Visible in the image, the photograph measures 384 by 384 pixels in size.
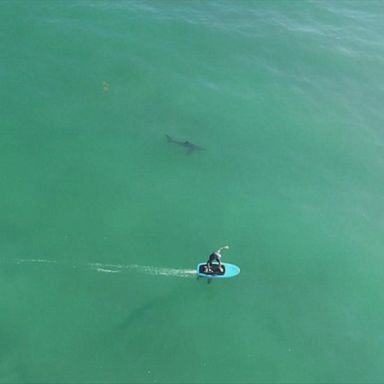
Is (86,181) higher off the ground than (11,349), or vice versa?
(86,181)

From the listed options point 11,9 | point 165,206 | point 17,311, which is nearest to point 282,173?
point 165,206

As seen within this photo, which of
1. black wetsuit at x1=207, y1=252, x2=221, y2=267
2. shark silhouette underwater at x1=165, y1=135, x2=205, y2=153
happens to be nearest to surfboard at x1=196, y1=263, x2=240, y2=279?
black wetsuit at x1=207, y1=252, x2=221, y2=267

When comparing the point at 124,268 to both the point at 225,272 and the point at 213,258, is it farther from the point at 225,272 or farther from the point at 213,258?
the point at 225,272

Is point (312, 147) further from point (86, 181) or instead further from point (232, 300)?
point (86, 181)

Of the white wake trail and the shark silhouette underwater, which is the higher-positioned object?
the shark silhouette underwater

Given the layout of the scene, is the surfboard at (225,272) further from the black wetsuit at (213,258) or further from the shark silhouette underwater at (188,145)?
the shark silhouette underwater at (188,145)

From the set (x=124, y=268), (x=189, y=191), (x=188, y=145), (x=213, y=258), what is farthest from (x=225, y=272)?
(x=188, y=145)

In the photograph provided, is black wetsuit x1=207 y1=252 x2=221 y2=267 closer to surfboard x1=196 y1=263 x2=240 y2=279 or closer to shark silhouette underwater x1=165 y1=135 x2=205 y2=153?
surfboard x1=196 y1=263 x2=240 y2=279
